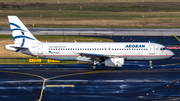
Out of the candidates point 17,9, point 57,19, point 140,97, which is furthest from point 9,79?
point 17,9

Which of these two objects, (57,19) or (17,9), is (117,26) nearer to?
(57,19)

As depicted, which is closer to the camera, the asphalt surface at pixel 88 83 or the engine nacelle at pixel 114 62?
the asphalt surface at pixel 88 83

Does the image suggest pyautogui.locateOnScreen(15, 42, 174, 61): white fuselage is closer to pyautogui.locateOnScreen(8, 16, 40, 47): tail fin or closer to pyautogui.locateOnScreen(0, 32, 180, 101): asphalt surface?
pyautogui.locateOnScreen(8, 16, 40, 47): tail fin

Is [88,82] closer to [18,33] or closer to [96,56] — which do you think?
[96,56]

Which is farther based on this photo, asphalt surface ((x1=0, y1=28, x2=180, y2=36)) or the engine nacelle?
asphalt surface ((x1=0, y1=28, x2=180, y2=36))

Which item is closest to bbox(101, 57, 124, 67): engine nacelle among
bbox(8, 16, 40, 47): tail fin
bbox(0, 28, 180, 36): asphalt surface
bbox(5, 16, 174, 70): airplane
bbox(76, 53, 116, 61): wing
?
bbox(76, 53, 116, 61): wing

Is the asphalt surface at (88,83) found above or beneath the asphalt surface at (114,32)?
beneath

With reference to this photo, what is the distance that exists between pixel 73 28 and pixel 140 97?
2328 inches

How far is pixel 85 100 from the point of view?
97.8ft

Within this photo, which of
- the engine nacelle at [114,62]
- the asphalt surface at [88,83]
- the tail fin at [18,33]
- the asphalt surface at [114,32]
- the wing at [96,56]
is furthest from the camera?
the asphalt surface at [114,32]

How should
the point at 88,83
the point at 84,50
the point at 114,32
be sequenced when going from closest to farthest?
1. the point at 88,83
2. the point at 84,50
3. the point at 114,32

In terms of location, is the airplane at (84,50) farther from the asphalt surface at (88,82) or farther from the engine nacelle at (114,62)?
the asphalt surface at (88,82)

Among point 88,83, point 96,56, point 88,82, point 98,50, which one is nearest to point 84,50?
point 98,50

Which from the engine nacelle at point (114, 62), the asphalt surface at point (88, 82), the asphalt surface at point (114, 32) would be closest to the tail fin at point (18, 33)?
the asphalt surface at point (88, 82)
